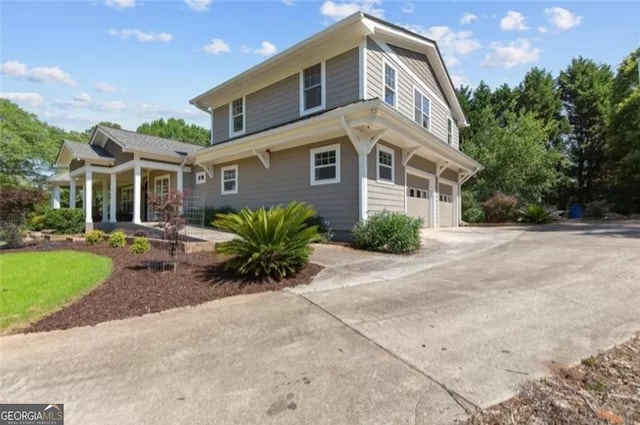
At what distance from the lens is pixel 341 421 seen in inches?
89.1

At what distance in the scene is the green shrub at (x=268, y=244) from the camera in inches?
227

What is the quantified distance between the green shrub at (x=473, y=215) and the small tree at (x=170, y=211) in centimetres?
1635

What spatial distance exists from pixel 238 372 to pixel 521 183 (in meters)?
22.1

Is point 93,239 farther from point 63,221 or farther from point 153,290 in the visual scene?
point 153,290

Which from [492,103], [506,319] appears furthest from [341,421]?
[492,103]

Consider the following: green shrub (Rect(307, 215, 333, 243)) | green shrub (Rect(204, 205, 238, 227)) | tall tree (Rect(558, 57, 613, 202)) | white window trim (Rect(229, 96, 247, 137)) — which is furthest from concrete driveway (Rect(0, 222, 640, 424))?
tall tree (Rect(558, 57, 613, 202))

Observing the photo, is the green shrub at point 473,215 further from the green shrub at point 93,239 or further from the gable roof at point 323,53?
the green shrub at point 93,239

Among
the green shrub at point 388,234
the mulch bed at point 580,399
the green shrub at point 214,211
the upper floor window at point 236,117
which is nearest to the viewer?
the mulch bed at point 580,399

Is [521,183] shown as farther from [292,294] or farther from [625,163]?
[292,294]

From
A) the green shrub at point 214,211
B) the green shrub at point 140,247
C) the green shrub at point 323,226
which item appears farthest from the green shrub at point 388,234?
the green shrub at point 214,211

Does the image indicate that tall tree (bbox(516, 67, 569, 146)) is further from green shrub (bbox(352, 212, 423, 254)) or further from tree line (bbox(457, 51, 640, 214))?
green shrub (bbox(352, 212, 423, 254))

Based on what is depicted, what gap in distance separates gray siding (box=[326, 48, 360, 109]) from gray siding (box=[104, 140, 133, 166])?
994cm

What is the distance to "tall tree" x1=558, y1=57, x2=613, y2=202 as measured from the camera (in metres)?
27.4

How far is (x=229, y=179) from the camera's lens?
46.8 feet
